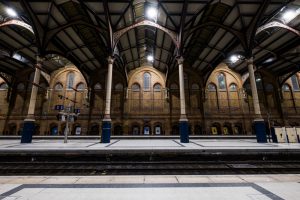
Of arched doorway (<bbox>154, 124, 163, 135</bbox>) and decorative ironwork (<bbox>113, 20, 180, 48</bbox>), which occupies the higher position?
decorative ironwork (<bbox>113, 20, 180, 48</bbox>)

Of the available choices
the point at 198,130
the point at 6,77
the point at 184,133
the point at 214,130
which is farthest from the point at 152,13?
the point at 6,77

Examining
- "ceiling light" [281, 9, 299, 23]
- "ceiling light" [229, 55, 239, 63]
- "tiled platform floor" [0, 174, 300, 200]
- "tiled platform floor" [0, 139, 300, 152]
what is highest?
"ceiling light" [281, 9, 299, 23]

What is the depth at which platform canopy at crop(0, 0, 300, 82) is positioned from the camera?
36.2ft

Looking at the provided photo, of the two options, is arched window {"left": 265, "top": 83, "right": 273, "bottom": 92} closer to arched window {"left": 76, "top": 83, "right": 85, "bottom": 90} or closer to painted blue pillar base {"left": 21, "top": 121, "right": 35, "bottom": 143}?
arched window {"left": 76, "top": 83, "right": 85, "bottom": 90}

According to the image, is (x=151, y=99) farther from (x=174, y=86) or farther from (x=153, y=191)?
(x=153, y=191)

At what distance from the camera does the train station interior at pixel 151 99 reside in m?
4.17

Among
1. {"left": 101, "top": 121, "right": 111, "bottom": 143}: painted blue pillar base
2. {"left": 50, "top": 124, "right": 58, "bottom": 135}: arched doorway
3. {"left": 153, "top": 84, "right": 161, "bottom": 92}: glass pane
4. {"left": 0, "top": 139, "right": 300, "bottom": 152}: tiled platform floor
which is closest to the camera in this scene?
{"left": 0, "top": 139, "right": 300, "bottom": 152}: tiled platform floor

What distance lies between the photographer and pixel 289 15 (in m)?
12.4

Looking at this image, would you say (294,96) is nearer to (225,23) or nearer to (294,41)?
(294,41)

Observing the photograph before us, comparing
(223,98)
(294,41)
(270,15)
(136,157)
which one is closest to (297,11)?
(270,15)

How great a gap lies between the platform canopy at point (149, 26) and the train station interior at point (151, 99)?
0.32 feet

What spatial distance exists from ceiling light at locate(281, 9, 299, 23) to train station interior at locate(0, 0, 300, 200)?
140mm

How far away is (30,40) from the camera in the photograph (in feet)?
50.6

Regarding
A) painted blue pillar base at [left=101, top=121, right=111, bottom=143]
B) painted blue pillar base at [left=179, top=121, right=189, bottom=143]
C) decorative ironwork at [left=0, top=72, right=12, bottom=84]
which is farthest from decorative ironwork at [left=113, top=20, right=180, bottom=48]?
decorative ironwork at [left=0, top=72, right=12, bottom=84]
